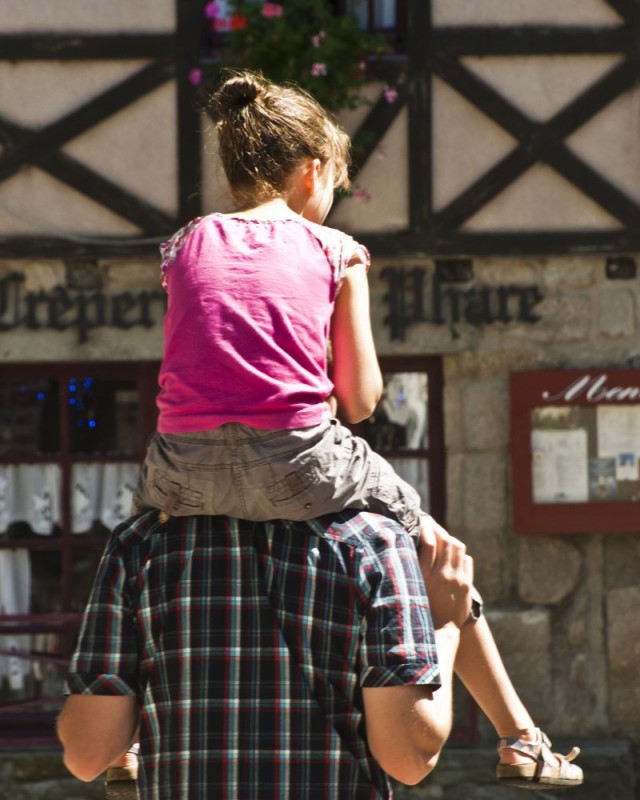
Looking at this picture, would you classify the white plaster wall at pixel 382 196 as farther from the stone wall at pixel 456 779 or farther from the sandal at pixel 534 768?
the sandal at pixel 534 768

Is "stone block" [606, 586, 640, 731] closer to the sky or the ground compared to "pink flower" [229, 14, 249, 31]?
closer to the ground

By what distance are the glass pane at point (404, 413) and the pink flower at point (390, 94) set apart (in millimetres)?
1275

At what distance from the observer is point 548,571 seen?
6.23 metres

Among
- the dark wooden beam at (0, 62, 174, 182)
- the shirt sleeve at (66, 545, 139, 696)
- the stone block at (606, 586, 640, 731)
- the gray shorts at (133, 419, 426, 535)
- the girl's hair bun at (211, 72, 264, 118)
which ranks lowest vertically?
the stone block at (606, 586, 640, 731)

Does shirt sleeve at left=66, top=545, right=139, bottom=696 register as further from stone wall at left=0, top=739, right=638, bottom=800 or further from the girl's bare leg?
stone wall at left=0, top=739, right=638, bottom=800

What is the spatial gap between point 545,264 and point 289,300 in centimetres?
438

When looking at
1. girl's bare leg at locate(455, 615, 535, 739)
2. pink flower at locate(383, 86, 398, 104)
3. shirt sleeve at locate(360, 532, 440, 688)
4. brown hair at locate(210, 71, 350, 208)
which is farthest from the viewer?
pink flower at locate(383, 86, 398, 104)

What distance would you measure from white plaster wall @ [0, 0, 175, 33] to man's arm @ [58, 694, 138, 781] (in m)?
4.60

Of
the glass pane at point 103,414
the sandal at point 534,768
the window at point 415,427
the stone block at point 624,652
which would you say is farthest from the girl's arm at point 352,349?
the glass pane at point 103,414

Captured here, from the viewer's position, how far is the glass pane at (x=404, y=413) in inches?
255

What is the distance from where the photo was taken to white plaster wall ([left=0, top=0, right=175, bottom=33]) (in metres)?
6.13

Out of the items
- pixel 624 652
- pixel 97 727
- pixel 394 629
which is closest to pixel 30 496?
pixel 624 652

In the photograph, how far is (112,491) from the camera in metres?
6.57

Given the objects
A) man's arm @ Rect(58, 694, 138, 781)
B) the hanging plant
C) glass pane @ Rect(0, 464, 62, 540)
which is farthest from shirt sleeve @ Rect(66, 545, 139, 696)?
Result: glass pane @ Rect(0, 464, 62, 540)
